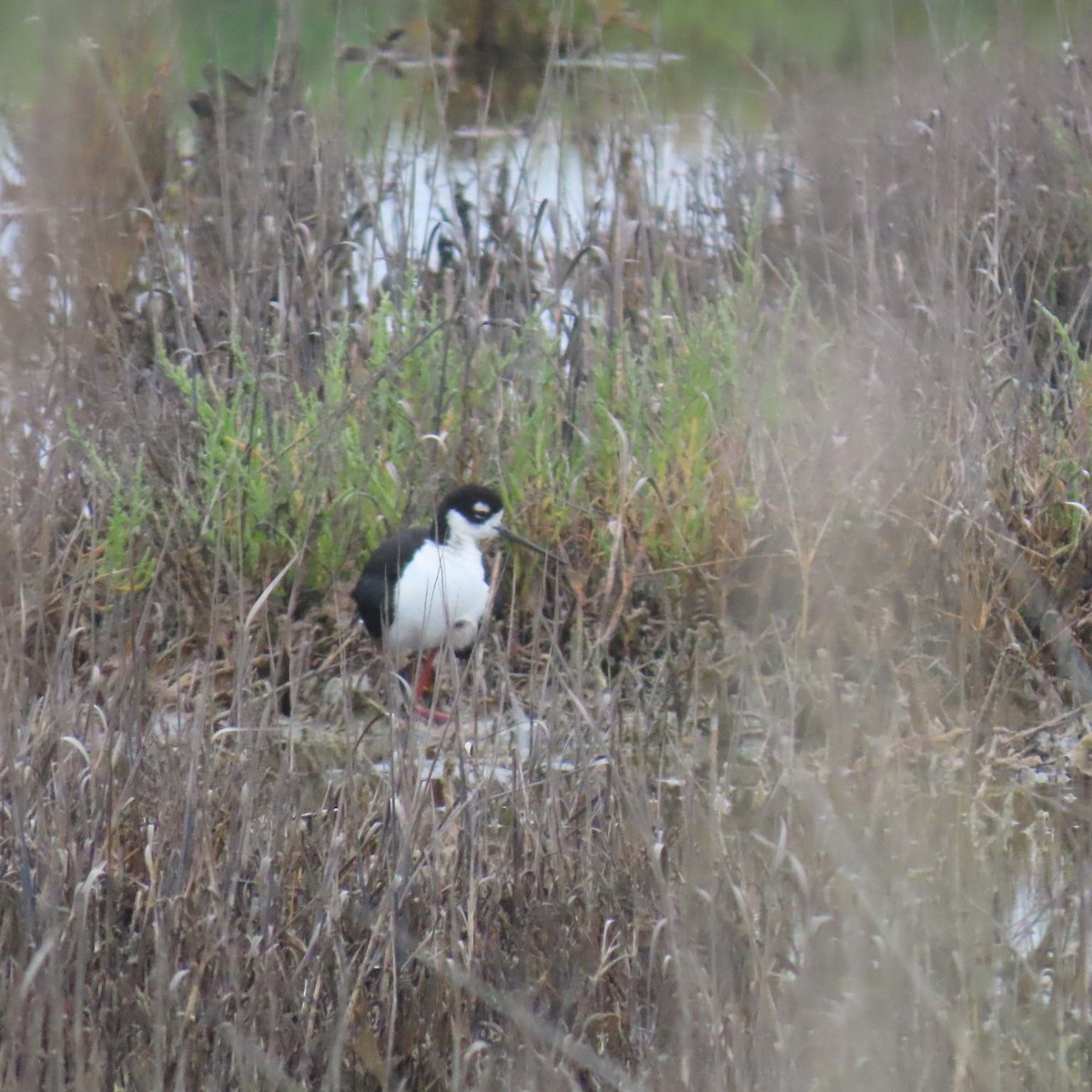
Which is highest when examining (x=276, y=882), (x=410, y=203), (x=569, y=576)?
(x=410, y=203)

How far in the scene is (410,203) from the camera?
447 centimetres

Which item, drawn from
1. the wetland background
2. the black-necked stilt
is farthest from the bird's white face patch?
the wetland background

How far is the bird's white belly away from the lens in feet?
12.0

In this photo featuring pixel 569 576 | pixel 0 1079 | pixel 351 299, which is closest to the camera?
pixel 0 1079

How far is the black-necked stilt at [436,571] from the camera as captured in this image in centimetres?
371

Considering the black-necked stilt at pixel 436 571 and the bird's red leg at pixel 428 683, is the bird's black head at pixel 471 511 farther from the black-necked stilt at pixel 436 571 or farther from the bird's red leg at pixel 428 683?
the bird's red leg at pixel 428 683

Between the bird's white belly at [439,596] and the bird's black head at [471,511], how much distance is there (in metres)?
0.05

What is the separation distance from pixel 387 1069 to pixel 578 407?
2.49m

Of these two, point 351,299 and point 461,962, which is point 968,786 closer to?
point 461,962

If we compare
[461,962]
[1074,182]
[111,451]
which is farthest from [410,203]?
[461,962]

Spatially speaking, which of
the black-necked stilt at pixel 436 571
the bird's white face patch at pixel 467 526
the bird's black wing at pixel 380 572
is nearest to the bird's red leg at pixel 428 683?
the black-necked stilt at pixel 436 571

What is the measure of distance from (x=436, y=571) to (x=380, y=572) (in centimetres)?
22

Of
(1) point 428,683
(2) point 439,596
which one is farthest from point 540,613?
(1) point 428,683

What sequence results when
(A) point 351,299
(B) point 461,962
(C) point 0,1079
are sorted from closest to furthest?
(C) point 0,1079 < (B) point 461,962 < (A) point 351,299
